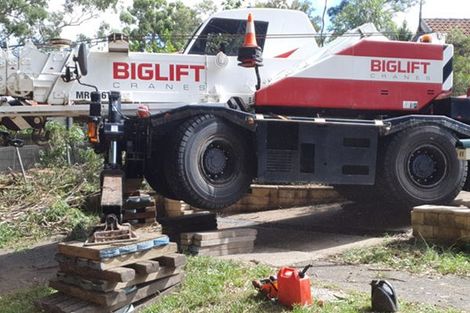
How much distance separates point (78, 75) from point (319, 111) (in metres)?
3.28

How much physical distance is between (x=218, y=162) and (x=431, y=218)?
2.63 m

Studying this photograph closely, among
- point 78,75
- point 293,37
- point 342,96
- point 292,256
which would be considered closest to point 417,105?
point 342,96

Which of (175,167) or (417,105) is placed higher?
(417,105)

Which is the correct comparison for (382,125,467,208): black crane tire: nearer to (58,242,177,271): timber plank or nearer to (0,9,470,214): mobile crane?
(0,9,470,214): mobile crane

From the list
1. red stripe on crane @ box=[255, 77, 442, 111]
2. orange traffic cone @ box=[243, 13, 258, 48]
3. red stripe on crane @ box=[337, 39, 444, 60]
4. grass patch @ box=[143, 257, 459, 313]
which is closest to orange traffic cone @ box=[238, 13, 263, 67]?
orange traffic cone @ box=[243, 13, 258, 48]

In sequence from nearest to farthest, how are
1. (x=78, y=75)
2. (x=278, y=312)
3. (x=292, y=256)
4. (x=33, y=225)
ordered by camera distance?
(x=278, y=312) → (x=292, y=256) → (x=78, y=75) → (x=33, y=225)

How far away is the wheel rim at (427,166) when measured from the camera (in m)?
8.41

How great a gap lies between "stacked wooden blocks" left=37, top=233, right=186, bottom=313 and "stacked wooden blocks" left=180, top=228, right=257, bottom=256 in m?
1.32

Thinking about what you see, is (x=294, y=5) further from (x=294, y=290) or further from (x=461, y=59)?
(x=294, y=290)

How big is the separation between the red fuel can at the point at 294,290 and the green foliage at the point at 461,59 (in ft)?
54.7

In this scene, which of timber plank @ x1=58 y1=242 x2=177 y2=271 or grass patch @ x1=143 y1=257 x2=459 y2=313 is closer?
grass patch @ x1=143 y1=257 x2=459 y2=313

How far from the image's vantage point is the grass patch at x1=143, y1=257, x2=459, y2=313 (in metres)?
4.89

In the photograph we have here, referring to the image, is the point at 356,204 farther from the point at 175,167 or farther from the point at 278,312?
the point at 278,312

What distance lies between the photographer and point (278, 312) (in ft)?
15.9
